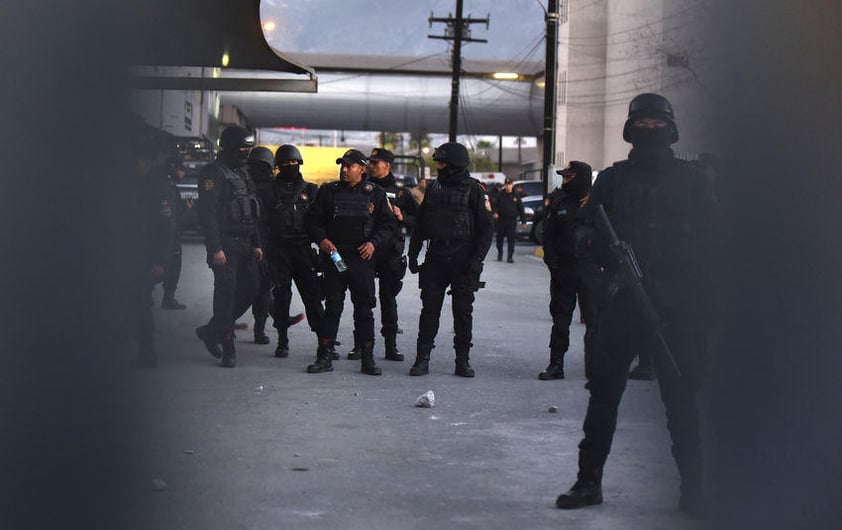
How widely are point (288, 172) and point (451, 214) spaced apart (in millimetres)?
1783

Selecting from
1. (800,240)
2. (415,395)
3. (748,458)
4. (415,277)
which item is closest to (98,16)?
(800,240)

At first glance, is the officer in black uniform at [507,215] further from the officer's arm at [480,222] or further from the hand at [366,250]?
the hand at [366,250]

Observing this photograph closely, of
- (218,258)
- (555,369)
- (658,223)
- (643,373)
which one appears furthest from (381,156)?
(658,223)

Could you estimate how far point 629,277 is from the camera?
5.36 meters

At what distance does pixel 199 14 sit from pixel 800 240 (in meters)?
6.72

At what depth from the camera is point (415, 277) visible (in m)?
20.7

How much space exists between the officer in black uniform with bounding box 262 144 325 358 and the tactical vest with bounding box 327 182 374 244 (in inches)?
33.5

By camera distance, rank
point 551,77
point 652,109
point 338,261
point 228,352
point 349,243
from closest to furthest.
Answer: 1. point 652,109
2. point 338,261
3. point 349,243
4. point 228,352
5. point 551,77

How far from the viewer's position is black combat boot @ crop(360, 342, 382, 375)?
961 centimetres

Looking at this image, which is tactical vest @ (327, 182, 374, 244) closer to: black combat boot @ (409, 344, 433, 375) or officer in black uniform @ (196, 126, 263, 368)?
officer in black uniform @ (196, 126, 263, 368)

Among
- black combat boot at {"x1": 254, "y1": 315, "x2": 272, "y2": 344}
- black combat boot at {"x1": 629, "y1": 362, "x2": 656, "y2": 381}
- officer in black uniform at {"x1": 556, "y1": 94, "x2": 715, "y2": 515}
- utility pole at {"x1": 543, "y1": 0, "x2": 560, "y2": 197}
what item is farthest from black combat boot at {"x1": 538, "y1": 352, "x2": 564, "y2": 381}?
utility pole at {"x1": 543, "y1": 0, "x2": 560, "y2": 197}

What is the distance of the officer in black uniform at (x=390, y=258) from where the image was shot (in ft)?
34.1

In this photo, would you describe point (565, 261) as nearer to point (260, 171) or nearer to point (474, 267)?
point (474, 267)

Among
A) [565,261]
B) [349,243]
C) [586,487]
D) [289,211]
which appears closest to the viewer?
[586,487]
